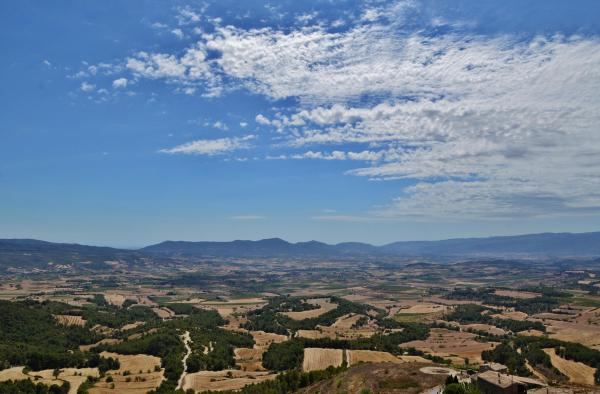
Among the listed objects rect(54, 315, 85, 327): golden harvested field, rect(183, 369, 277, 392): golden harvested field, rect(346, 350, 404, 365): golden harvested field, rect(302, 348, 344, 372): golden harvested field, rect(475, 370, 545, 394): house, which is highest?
rect(475, 370, 545, 394): house

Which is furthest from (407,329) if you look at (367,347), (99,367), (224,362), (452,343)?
(99,367)

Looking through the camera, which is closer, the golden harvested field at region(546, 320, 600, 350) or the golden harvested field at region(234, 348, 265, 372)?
the golden harvested field at region(234, 348, 265, 372)

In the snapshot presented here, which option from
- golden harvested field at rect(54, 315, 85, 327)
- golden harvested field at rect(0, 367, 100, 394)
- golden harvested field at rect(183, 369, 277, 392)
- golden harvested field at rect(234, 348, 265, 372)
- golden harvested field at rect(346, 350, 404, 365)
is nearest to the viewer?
golden harvested field at rect(183, 369, 277, 392)

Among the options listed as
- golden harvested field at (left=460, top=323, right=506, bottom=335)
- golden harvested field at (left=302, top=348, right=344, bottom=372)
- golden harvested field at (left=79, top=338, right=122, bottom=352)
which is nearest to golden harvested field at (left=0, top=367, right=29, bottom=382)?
golden harvested field at (left=79, top=338, right=122, bottom=352)

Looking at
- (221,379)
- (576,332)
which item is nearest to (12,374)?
(221,379)

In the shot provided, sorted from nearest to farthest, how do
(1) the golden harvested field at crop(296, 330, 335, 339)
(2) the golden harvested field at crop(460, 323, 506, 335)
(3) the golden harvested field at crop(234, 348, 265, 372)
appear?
1. (3) the golden harvested field at crop(234, 348, 265, 372)
2. (1) the golden harvested field at crop(296, 330, 335, 339)
3. (2) the golden harvested field at crop(460, 323, 506, 335)

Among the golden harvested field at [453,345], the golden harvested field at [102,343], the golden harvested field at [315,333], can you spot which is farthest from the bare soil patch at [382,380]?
the golden harvested field at [102,343]

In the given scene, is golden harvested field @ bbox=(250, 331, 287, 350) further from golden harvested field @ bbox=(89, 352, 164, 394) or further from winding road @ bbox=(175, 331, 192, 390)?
golden harvested field @ bbox=(89, 352, 164, 394)
